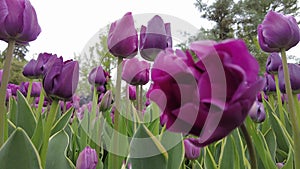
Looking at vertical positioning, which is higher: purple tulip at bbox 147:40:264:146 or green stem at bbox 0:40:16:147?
purple tulip at bbox 147:40:264:146

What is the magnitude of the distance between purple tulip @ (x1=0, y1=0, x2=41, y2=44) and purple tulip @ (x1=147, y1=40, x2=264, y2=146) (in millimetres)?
404

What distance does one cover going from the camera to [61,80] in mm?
608

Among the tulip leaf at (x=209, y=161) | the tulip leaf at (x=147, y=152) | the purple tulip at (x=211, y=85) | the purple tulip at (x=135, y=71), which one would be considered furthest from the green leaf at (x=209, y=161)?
the purple tulip at (x=211, y=85)

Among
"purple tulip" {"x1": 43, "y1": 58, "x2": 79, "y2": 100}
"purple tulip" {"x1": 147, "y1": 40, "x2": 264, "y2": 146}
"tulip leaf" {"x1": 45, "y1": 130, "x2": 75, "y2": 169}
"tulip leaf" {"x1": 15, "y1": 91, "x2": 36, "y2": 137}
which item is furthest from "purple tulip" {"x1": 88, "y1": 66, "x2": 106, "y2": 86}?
"purple tulip" {"x1": 147, "y1": 40, "x2": 264, "y2": 146}

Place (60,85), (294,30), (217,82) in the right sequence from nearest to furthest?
1. (217,82)
2. (60,85)
3. (294,30)

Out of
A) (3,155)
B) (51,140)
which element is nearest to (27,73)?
(51,140)

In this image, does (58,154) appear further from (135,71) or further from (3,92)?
(135,71)

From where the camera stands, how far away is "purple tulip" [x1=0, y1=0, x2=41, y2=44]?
60 centimetres

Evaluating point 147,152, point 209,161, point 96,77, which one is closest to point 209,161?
point 209,161

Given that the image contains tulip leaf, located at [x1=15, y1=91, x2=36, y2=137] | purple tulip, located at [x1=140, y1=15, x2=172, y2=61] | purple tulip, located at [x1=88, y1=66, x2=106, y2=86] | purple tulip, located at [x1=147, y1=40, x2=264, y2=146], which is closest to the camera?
purple tulip, located at [x1=147, y1=40, x2=264, y2=146]

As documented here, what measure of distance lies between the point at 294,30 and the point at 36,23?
1.78 feet

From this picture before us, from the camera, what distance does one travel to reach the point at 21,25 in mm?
622

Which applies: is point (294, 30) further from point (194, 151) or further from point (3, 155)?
point (3, 155)

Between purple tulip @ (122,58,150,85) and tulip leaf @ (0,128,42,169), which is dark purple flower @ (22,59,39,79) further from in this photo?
tulip leaf @ (0,128,42,169)
